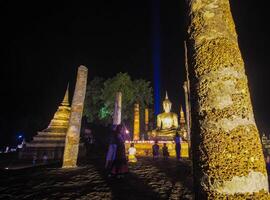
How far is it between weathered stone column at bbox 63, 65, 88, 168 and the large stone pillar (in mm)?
8584

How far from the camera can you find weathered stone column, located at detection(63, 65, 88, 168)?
897cm

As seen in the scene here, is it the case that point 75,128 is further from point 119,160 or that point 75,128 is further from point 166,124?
point 166,124

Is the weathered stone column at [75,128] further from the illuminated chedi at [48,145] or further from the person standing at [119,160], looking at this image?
the illuminated chedi at [48,145]

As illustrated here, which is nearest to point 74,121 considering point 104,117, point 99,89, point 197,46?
point 197,46

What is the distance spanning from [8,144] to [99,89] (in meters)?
15.9

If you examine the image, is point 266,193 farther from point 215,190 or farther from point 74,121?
point 74,121

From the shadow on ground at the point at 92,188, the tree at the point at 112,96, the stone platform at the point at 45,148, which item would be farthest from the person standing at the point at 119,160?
the tree at the point at 112,96

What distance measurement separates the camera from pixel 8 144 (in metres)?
28.0

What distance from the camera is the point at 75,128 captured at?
9.37m

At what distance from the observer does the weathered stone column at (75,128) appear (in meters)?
8.97

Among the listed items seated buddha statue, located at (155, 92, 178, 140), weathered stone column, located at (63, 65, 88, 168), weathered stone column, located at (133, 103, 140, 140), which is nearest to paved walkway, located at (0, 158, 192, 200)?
weathered stone column, located at (63, 65, 88, 168)

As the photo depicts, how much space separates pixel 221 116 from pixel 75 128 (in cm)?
892

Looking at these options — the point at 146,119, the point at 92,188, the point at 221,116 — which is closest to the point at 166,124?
the point at 146,119

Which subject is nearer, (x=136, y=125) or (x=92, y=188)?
(x=92, y=188)
